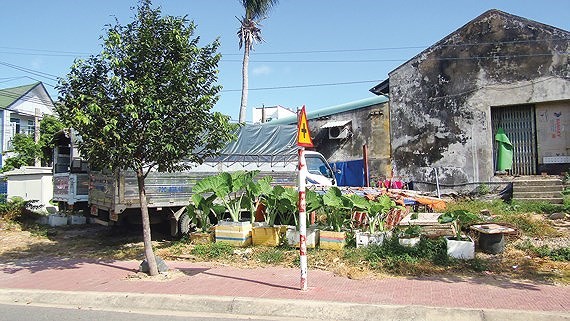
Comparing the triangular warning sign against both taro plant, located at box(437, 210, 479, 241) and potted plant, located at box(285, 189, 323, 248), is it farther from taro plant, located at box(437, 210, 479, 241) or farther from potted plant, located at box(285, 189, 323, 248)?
taro plant, located at box(437, 210, 479, 241)

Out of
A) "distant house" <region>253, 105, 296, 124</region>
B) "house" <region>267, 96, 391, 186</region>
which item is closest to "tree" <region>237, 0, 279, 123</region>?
"house" <region>267, 96, 391, 186</region>

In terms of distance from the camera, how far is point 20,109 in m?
31.8

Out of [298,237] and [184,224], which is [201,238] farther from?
[298,237]

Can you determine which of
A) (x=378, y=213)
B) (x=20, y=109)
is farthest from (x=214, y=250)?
(x=20, y=109)

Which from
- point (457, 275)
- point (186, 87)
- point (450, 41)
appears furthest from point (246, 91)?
point (457, 275)

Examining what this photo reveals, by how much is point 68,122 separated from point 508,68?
13589mm

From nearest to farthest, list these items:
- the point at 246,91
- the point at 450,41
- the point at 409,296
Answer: the point at 409,296
the point at 450,41
the point at 246,91

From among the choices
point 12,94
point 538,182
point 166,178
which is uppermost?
point 12,94

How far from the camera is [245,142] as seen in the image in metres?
15.5

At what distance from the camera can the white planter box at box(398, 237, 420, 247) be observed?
320 inches

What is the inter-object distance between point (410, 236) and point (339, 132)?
13.1m

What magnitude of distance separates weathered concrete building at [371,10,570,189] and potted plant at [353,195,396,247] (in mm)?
7615

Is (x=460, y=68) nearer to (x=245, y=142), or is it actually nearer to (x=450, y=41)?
(x=450, y=41)

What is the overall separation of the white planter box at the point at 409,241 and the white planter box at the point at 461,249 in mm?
549
